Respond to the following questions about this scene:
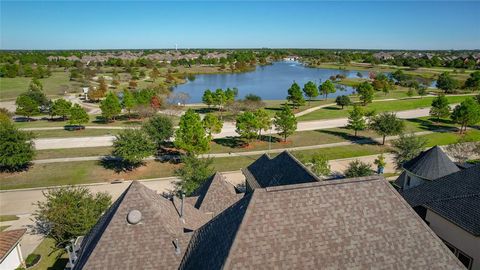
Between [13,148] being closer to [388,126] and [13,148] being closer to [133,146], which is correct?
[133,146]

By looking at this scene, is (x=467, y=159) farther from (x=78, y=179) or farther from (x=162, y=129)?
(x=78, y=179)

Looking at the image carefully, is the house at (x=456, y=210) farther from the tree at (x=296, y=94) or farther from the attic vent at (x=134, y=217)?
the tree at (x=296, y=94)

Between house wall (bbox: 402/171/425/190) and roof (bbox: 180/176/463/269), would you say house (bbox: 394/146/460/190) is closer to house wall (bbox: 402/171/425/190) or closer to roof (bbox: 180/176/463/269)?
house wall (bbox: 402/171/425/190)

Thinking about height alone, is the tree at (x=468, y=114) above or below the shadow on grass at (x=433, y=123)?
above

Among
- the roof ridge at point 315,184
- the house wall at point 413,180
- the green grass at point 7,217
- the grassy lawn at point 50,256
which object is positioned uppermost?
the roof ridge at point 315,184

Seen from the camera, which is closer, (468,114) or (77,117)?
(468,114)

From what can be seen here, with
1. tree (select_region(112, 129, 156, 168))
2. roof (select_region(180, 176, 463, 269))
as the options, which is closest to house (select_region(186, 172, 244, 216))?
roof (select_region(180, 176, 463, 269))

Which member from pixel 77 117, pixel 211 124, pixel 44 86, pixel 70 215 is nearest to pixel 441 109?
pixel 211 124

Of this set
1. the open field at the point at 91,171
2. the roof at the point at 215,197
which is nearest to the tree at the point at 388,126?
the open field at the point at 91,171
